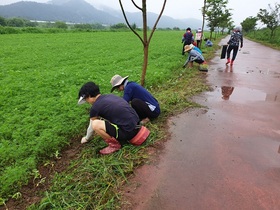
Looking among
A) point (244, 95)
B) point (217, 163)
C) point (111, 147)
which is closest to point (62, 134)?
point (111, 147)

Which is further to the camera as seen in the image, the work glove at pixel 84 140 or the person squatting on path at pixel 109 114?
the work glove at pixel 84 140

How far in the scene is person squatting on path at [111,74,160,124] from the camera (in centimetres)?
434

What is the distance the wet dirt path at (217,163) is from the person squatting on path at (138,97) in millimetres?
577

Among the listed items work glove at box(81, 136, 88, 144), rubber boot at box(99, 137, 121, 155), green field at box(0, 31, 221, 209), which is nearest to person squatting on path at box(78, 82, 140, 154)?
rubber boot at box(99, 137, 121, 155)

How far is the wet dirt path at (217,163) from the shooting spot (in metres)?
2.76

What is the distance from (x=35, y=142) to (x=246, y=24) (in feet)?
205

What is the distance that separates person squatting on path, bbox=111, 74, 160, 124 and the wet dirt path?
1.89 feet

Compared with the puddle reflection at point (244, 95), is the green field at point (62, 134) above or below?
below

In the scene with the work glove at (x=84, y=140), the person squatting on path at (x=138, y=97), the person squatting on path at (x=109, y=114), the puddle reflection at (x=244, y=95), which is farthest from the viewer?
the puddle reflection at (x=244, y=95)

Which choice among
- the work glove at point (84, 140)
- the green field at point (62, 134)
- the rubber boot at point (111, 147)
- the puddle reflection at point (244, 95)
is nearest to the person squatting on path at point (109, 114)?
the rubber boot at point (111, 147)

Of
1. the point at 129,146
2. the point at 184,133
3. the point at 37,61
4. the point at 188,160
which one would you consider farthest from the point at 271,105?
the point at 37,61

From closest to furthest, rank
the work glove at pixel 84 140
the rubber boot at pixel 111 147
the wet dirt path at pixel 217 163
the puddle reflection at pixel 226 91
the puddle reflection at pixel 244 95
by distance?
1. the wet dirt path at pixel 217 163
2. the rubber boot at pixel 111 147
3. the work glove at pixel 84 140
4. the puddle reflection at pixel 244 95
5. the puddle reflection at pixel 226 91

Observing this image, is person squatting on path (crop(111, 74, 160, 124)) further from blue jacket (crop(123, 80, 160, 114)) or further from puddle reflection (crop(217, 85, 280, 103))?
puddle reflection (crop(217, 85, 280, 103))

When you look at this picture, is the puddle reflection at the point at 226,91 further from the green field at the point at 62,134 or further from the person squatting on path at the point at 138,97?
the person squatting on path at the point at 138,97
